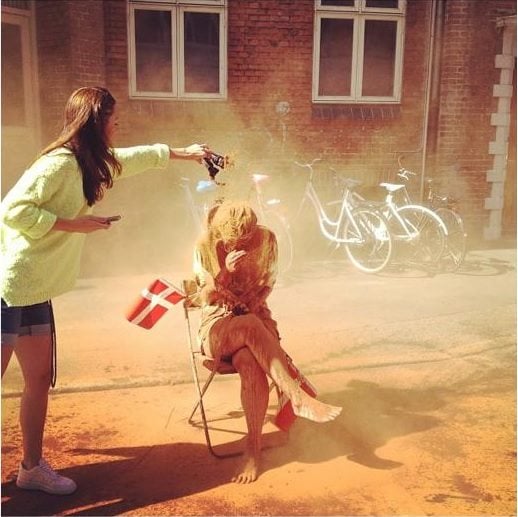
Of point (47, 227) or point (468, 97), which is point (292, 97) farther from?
point (47, 227)

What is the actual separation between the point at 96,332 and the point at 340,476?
3265mm

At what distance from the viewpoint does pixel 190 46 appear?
974 cm

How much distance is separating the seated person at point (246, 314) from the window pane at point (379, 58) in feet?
24.2

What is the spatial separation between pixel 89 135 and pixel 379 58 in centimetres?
819

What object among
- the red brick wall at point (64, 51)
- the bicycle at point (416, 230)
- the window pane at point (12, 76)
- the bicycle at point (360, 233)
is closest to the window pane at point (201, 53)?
the red brick wall at point (64, 51)

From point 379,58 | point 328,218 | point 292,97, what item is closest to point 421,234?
point 328,218

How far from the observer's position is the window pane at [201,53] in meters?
9.68

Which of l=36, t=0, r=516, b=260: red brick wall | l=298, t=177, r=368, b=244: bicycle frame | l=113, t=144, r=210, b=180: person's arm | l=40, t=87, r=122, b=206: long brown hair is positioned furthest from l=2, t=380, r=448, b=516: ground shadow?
l=36, t=0, r=516, b=260: red brick wall

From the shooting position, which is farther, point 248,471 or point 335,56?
point 335,56

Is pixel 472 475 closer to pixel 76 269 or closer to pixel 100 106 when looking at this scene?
pixel 76 269

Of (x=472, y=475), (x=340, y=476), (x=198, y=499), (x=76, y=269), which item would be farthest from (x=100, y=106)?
(x=472, y=475)

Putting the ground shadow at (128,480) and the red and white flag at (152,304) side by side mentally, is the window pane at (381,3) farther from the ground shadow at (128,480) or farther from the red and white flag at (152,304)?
the ground shadow at (128,480)

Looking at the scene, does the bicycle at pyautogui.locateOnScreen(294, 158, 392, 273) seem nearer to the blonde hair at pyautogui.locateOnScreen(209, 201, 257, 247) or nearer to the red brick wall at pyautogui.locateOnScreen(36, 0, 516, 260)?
the red brick wall at pyautogui.locateOnScreen(36, 0, 516, 260)

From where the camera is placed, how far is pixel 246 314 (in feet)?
12.1
